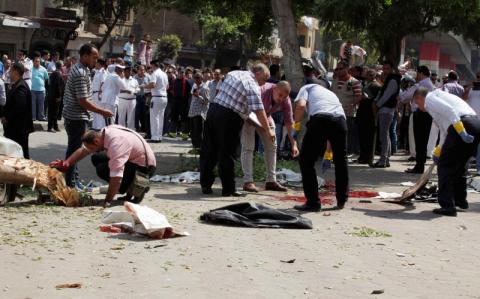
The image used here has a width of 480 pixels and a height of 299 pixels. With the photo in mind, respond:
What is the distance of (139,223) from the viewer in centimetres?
891

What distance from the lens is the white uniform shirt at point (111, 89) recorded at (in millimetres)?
21297

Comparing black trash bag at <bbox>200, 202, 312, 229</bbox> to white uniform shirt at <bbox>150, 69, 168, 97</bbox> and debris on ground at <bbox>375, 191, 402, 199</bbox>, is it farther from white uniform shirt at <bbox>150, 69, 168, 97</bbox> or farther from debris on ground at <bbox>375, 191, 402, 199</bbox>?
white uniform shirt at <bbox>150, 69, 168, 97</bbox>

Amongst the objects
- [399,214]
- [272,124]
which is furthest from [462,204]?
[272,124]

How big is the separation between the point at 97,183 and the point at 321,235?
4.60m

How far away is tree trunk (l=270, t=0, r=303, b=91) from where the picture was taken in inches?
687

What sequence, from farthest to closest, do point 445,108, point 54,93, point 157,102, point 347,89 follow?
point 54,93 → point 157,102 → point 347,89 → point 445,108

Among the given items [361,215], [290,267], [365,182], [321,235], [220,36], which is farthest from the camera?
[220,36]

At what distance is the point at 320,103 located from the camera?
→ 37.7ft

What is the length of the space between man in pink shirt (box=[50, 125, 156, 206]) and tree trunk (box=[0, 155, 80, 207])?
1.22 ft

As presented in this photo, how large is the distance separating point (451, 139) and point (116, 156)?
4.17 m

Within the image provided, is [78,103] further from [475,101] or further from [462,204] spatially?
[475,101]

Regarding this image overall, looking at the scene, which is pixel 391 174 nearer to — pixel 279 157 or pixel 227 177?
pixel 279 157

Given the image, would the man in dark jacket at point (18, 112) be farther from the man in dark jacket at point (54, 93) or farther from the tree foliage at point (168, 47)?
the tree foliage at point (168, 47)

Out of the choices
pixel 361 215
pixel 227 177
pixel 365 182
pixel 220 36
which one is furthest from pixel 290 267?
pixel 220 36
